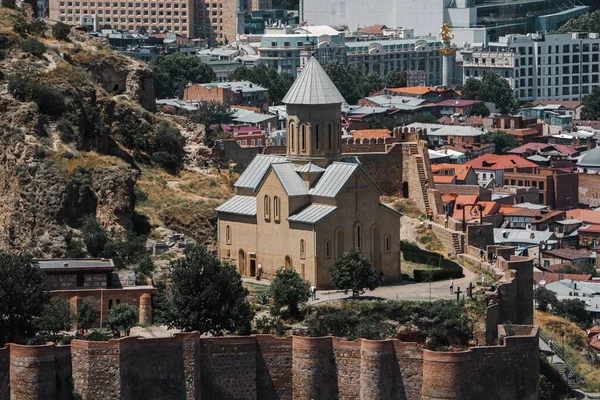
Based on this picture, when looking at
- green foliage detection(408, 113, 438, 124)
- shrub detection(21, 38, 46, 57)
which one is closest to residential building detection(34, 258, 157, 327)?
shrub detection(21, 38, 46, 57)

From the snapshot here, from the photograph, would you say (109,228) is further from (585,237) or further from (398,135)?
(585,237)

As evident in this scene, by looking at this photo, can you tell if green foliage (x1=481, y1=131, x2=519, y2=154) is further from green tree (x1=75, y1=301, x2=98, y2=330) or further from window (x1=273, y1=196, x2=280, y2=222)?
green tree (x1=75, y1=301, x2=98, y2=330)

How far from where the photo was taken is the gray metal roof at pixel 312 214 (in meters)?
76.5

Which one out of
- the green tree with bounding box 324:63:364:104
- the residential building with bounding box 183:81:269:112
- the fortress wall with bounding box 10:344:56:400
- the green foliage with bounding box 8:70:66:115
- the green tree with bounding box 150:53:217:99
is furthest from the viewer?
the green tree with bounding box 324:63:364:104

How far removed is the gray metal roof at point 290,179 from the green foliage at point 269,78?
8946 cm

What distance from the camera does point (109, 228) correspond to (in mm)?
78562

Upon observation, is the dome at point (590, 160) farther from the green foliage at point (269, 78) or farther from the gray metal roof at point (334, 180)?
the gray metal roof at point (334, 180)

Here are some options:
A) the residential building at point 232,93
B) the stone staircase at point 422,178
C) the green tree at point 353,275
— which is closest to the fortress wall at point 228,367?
the green tree at point 353,275

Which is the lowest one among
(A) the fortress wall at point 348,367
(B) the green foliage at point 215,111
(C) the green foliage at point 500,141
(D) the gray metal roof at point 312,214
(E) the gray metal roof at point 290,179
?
(A) the fortress wall at point 348,367

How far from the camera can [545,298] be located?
4018 inches

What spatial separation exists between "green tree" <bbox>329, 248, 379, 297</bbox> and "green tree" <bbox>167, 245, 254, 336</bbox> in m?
4.50

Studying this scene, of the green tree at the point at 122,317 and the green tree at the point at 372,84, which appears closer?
the green tree at the point at 122,317

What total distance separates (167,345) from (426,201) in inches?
952

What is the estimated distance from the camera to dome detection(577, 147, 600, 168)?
474ft
